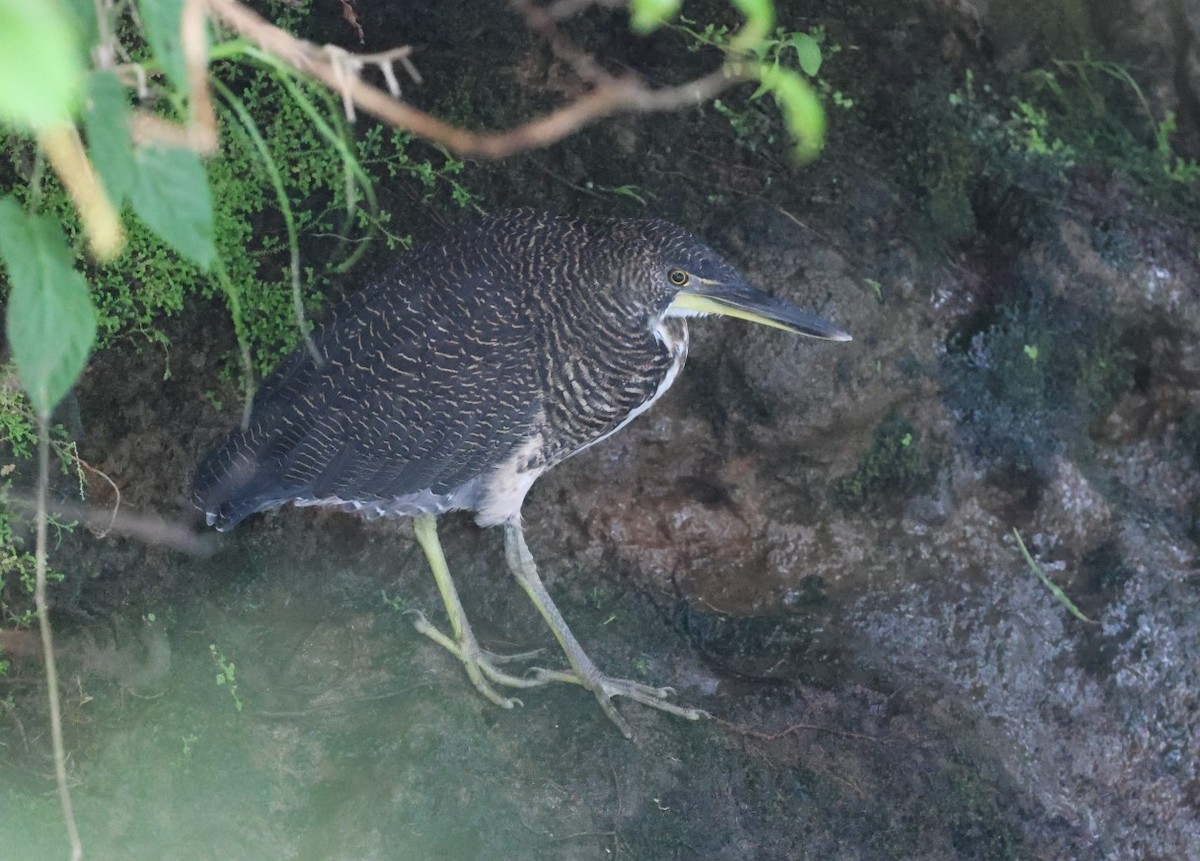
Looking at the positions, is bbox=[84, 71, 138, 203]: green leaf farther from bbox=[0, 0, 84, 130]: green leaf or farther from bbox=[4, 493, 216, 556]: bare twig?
bbox=[4, 493, 216, 556]: bare twig

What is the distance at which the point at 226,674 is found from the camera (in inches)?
128

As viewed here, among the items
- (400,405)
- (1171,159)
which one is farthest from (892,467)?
(400,405)

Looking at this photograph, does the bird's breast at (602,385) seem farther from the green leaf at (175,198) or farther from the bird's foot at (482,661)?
the green leaf at (175,198)

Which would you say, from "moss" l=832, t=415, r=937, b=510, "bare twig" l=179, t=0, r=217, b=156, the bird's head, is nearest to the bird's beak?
the bird's head

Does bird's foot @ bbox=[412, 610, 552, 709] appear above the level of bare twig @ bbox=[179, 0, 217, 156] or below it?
below

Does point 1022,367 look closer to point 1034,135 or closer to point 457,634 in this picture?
point 1034,135

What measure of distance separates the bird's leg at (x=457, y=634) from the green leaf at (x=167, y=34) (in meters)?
2.31

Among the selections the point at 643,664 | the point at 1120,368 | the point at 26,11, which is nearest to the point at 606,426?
the point at 643,664

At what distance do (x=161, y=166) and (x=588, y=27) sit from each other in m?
2.62

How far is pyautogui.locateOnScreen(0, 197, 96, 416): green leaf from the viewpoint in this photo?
1156 mm

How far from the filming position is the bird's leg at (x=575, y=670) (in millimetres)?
3223

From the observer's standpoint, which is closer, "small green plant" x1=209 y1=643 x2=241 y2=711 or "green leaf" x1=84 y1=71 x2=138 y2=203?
"green leaf" x1=84 y1=71 x2=138 y2=203

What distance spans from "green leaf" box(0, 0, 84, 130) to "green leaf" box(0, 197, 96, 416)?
41 cm

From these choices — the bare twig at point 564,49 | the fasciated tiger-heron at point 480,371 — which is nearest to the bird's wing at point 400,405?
the fasciated tiger-heron at point 480,371
